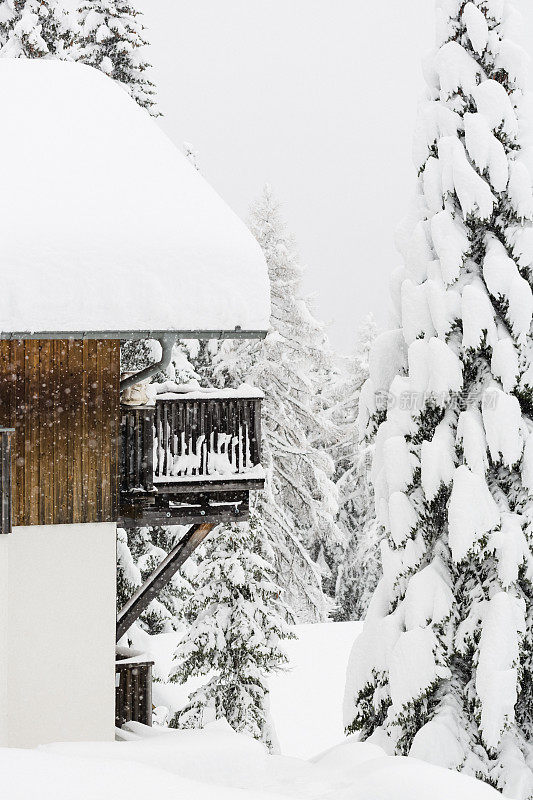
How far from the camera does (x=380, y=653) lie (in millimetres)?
15148

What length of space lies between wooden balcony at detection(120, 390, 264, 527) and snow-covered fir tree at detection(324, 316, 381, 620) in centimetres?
2573

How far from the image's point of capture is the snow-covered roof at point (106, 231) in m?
12.3

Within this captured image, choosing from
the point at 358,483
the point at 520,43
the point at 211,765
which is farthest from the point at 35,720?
the point at 358,483

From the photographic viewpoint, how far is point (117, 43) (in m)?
24.3

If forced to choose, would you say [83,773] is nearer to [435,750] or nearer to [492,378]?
[435,750]

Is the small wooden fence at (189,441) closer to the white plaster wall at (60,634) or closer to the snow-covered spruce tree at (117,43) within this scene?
the white plaster wall at (60,634)

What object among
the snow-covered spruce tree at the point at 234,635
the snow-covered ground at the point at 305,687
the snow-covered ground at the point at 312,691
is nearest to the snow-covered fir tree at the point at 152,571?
the snow-covered ground at the point at 305,687

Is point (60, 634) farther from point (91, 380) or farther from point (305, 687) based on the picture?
point (305, 687)

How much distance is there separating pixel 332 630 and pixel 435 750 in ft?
72.1

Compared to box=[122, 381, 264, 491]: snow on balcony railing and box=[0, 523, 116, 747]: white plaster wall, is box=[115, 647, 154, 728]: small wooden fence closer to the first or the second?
box=[0, 523, 116, 747]: white plaster wall

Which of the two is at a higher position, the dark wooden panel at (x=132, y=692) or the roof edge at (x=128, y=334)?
the roof edge at (x=128, y=334)

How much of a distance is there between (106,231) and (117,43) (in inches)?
515

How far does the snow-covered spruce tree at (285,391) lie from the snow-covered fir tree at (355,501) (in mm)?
8966

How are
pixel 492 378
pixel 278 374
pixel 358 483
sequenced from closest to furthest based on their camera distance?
pixel 492 378, pixel 278 374, pixel 358 483
